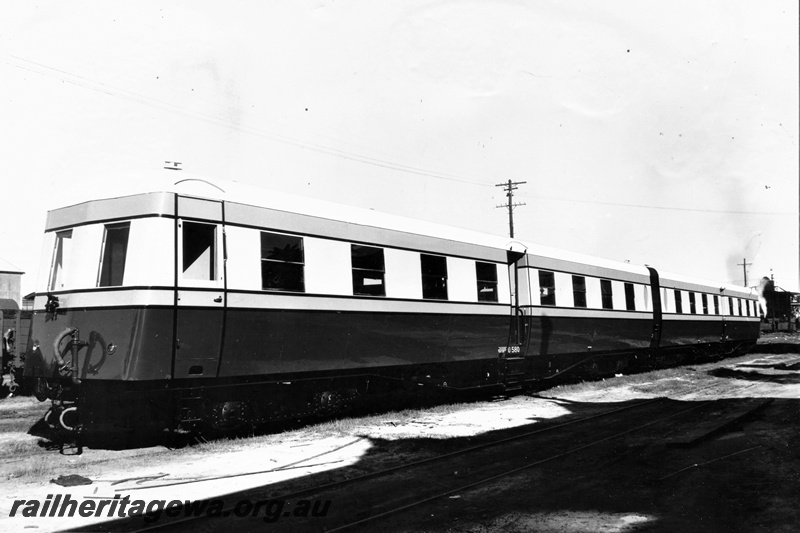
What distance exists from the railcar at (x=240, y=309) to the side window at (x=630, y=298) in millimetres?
7139

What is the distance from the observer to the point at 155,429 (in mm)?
8109

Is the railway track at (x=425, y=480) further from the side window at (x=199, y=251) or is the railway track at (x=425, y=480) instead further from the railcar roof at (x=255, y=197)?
the railcar roof at (x=255, y=197)

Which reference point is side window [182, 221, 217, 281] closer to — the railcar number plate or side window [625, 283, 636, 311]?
the railcar number plate

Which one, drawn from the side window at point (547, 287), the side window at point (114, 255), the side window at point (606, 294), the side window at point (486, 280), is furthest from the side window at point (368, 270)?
the side window at point (606, 294)

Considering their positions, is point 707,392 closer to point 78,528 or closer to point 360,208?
point 360,208

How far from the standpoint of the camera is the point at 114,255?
315 inches

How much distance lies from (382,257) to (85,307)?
456cm

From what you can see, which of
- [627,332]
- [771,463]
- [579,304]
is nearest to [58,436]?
[771,463]

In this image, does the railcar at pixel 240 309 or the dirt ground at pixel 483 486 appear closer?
the dirt ground at pixel 483 486

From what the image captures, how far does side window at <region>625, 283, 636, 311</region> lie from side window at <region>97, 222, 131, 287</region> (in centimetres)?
1473

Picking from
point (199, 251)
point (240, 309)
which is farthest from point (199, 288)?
point (240, 309)

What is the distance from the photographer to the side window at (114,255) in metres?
7.90

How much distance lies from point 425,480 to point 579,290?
35.1ft

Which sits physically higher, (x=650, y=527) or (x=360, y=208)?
(x=360, y=208)
